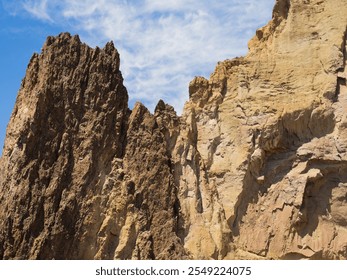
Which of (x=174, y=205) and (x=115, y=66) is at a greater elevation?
(x=115, y=66)

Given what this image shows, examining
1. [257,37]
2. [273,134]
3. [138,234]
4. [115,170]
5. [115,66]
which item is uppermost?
[257,37]

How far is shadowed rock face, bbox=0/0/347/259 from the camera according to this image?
839 inches

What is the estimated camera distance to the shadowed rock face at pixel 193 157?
21.3 m

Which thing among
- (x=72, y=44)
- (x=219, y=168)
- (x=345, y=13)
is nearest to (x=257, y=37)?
(x=345, y=13)

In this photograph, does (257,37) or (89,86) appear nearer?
(89,86)

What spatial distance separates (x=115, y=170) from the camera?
2223 centimetres

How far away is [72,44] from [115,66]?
1.47m

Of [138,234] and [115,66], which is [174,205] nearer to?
[138,234]

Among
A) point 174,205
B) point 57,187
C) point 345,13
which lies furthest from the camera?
point 345,13

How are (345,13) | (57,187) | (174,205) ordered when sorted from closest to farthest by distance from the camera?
1. (57,187)
2. (174,205)
3. (345,13)

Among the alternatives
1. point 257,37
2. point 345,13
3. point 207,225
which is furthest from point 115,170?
point 345,13

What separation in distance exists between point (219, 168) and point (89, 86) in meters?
4.76

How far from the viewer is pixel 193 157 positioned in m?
23.3

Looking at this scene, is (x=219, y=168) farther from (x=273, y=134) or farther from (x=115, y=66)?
(x=115, y=66)
